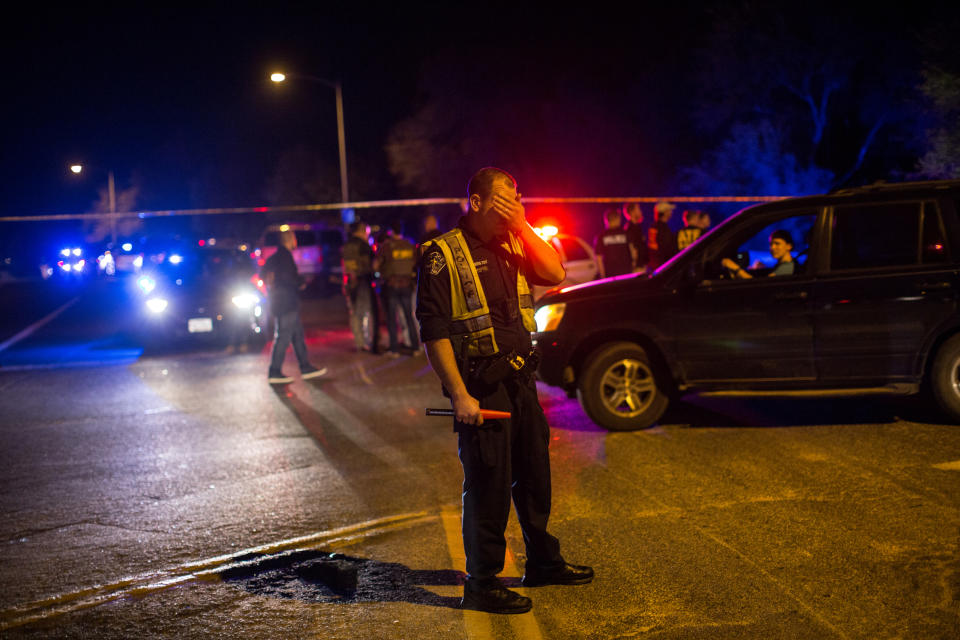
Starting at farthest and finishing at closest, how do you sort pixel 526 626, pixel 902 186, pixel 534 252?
pixel 902 186
pixel 534 252
pixel 526 626

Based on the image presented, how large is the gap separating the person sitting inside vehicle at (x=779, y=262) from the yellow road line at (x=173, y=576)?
352 centimetres

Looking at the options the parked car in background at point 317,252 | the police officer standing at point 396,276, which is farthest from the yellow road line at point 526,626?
the parked car in background at point 317,252

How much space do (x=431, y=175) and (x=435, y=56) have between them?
4457mm

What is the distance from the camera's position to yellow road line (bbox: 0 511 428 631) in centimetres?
440

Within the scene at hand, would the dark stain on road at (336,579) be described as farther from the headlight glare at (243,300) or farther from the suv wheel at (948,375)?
the headlight glare at (243,300)

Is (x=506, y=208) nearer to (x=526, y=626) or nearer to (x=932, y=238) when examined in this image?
(x=526, y=626)

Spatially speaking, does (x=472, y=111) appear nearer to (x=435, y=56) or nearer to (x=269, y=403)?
(x=435, y=56)

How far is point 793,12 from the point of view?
1025 inches

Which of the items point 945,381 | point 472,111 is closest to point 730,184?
point 472,111

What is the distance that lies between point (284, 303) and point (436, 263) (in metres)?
Answer: 7.45

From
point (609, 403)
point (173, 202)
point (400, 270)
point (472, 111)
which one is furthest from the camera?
point (173, 202)

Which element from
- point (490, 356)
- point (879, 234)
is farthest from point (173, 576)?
point (879, 234)

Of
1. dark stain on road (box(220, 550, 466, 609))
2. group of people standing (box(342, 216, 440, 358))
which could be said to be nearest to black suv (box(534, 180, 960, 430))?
dark stain on road (box(220, 550, 466, 609))

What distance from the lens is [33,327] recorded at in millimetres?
19453
